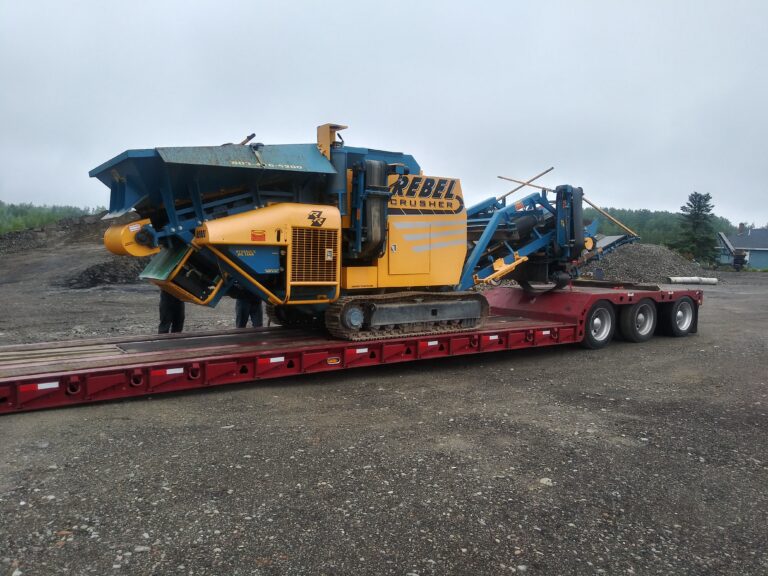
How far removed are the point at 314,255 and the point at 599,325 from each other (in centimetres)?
583

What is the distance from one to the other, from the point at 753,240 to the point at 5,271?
237 feet

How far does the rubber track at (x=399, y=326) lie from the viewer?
7816mm

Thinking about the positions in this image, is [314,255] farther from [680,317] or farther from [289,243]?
[680,317]

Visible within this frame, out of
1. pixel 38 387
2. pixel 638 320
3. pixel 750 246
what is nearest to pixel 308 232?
pixel 38 387

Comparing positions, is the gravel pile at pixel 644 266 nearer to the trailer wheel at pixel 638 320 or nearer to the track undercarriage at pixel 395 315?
the trailer wheel at pixel 638 320

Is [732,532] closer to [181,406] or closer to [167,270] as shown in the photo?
[181,406]

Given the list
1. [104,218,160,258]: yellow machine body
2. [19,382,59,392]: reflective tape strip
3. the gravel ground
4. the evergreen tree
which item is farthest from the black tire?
the evergreen tree

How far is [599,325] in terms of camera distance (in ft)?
35.3

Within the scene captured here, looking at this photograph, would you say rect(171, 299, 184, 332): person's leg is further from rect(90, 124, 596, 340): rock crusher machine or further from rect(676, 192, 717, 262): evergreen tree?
rect(676, 192, 717, 262): evergreen tree

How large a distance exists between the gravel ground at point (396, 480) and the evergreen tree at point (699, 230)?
4514 centimetres

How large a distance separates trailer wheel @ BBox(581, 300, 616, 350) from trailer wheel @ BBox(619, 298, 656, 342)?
1.05ft

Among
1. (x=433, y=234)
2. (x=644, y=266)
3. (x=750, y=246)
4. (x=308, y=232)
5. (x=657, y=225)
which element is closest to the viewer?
(x=308, y=232)

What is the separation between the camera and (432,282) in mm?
8688

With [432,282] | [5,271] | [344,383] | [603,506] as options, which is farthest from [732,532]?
[5,271]
